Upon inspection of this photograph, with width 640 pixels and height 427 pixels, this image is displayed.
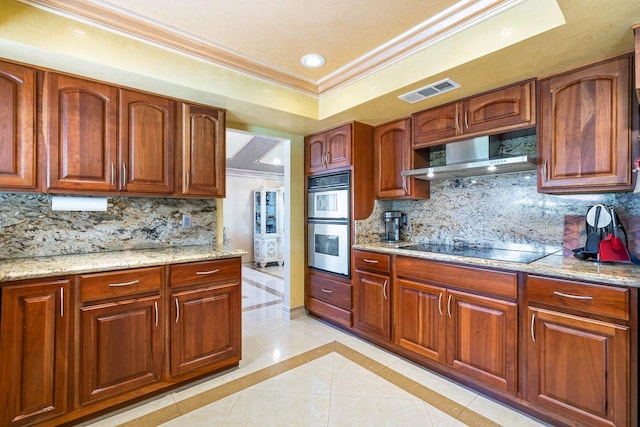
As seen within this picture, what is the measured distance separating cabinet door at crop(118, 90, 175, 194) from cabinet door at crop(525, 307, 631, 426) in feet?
8.92

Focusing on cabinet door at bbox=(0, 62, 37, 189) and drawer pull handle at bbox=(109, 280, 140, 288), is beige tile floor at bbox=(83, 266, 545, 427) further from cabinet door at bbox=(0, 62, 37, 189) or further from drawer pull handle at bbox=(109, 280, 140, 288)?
cabinet door at bbox=(0, 62, 37, 189)

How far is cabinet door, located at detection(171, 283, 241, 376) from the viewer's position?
2117 millimetres

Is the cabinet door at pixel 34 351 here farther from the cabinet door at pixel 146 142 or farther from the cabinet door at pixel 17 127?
the cabinet door at pixel 146 142

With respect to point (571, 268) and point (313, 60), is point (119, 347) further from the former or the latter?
point (571, 268)

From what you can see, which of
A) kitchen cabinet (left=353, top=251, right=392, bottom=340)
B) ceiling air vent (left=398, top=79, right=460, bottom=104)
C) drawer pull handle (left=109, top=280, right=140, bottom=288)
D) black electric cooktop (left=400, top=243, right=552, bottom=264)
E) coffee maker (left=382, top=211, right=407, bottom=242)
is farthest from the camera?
coffee maker (left=382, top=211, right=407, bottom=242)

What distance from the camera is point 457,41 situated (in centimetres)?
187

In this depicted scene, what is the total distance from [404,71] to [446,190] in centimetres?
128

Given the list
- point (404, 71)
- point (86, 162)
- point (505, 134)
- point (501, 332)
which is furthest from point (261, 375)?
→ point (505, 134)

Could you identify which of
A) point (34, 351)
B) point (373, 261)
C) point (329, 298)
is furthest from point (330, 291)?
point (34, 351)

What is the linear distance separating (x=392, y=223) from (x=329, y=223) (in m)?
0.69

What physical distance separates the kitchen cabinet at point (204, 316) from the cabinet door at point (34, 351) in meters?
0.58

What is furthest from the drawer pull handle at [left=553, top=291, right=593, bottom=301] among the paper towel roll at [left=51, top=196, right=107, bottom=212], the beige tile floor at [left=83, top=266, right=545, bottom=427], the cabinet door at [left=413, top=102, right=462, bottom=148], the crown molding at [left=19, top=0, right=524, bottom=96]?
the paper towel roll at [left=51, top=196, right=107, bottom=212]

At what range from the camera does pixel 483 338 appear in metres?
2.05

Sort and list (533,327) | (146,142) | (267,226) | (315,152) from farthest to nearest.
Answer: (267,226), (315,152), (146,142), (533,327)
